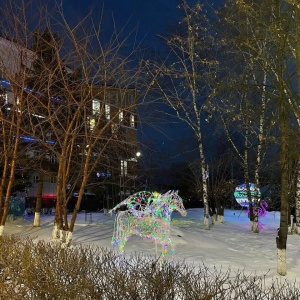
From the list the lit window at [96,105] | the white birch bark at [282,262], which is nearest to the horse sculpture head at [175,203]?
the white birch bark at [282,262]

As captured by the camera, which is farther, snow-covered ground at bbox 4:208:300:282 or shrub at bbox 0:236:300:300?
snow-covered ground at bbox 4:208:300:282

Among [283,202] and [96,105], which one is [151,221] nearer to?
[283,202]

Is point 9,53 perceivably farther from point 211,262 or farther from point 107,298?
point 107,298

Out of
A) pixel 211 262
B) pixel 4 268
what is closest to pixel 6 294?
pixel 4 268

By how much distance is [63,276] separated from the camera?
4.88m

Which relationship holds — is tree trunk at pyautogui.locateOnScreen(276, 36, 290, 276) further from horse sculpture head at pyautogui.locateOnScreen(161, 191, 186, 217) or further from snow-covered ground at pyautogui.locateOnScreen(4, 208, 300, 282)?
horse sculpture head at pyautogui.locateOnScreen(161, 191, 186, 217)

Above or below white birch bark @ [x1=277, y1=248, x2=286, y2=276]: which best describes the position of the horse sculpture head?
above

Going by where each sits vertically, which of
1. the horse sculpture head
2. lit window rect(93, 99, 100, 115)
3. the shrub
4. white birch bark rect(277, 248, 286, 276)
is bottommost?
white birch bark rect(277, 248, 286, 276)

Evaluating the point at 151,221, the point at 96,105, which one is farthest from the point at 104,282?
the point at 96,105

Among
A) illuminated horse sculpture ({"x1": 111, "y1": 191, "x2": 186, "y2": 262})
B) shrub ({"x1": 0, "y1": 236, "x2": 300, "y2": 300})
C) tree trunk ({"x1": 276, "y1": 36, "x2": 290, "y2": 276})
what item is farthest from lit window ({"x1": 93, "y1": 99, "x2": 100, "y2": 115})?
shrub ({"x1": 0, "y1": 236, "x2": 300, "y2": 300})

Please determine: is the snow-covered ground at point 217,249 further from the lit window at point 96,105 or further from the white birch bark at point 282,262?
the lit window at point 96,105

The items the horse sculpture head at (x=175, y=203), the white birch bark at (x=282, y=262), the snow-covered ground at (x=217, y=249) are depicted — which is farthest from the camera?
the snow-covered ground at (x=217, y=249)

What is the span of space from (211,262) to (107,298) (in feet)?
25.5

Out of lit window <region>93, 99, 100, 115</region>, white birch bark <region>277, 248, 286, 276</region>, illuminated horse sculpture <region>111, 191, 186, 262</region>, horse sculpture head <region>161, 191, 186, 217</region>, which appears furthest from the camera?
lit window <region>93, 99, 100, 115</region>
